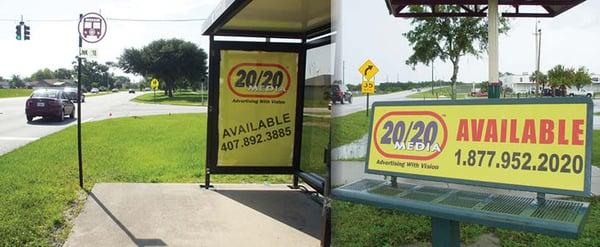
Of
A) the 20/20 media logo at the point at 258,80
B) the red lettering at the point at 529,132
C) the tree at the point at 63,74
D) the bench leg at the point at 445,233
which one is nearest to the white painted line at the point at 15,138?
the 20/20 media logo at the point at 258,80

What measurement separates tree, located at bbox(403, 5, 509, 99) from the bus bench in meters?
1.92

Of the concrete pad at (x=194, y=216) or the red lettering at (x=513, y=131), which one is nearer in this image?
the red lettering at (x=513, y=131)

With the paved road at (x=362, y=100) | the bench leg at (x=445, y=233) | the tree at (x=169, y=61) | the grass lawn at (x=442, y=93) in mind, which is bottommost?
the bench leg at (x=445, y=233)

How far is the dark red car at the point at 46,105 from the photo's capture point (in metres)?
21.0

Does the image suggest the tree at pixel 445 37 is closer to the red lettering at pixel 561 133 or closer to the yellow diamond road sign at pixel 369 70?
the yellow diamond road sign at pixel 369 70

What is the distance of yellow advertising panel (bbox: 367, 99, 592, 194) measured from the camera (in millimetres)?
3188

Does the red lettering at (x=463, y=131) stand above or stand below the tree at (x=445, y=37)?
below

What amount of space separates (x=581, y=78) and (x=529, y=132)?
1046mm

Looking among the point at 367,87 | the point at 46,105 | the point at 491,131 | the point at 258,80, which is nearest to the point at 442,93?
the point at 367,87

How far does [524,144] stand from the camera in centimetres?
337

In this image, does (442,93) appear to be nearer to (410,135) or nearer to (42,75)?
(410,135)

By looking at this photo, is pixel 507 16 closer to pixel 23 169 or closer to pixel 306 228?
pixel 306 228

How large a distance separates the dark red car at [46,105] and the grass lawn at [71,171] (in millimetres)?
7201

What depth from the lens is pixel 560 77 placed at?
413 cm
